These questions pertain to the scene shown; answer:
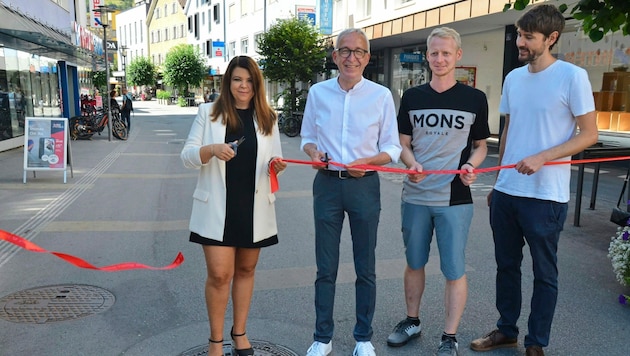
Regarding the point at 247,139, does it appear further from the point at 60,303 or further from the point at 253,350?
the point at 60,303

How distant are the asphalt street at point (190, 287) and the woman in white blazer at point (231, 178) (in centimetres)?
79

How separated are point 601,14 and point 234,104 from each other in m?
3.69

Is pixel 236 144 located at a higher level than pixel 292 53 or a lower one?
lower

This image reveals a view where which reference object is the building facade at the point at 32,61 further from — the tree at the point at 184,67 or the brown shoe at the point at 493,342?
the tree at the point at 184,67

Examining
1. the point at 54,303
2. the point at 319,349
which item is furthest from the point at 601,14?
the point at 54,303

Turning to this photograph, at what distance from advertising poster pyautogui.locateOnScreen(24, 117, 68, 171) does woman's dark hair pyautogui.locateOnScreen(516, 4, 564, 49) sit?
9.14 metres

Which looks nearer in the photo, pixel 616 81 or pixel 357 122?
pixel 357 122

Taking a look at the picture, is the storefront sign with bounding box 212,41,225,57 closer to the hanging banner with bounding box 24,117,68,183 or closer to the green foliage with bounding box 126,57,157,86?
the green foliage with bounding box 126,57,157,86

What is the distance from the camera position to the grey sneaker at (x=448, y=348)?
3.40 metres

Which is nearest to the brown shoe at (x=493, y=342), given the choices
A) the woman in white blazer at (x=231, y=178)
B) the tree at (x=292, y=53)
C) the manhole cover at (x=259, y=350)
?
the manhole cover at (x=259, y=350)

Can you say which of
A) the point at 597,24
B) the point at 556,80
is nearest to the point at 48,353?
the point at 556,80

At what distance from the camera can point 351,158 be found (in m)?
3.28

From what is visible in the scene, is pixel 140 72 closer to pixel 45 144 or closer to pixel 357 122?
pixel 45 144

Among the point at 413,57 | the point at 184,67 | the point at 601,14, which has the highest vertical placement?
the point at 184,67
